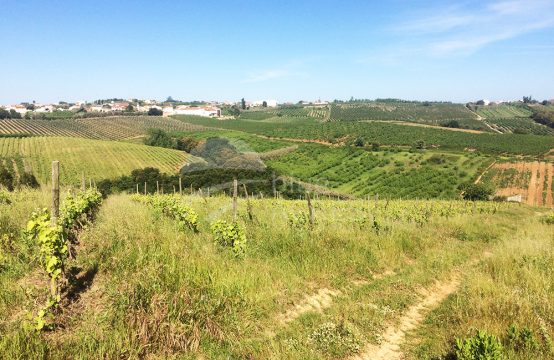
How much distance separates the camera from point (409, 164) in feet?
242

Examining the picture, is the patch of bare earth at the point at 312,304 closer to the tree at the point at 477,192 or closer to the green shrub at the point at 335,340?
the green shrub at the point at 335,340

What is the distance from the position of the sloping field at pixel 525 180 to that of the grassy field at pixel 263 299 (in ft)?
192

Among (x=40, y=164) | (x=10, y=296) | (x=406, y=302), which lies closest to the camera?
(x=10, y=296)

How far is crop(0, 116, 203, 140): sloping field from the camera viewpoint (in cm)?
10900

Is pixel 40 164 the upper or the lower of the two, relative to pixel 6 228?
lower

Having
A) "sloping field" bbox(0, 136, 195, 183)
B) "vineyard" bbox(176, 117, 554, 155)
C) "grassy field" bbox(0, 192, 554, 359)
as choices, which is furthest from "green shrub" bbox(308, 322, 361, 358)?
"vineyard" bbox(176, 117, 554, 155)

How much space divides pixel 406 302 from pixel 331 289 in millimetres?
1385

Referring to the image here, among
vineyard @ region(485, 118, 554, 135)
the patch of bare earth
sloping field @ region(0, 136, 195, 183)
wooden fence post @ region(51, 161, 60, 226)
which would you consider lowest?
sloping field @ region(0, 136, 195, 183)

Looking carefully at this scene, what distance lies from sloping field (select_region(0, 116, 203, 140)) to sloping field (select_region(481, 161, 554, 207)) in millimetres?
106608

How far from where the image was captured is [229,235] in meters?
7.86

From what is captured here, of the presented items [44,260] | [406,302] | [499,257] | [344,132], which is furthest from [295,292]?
[344,132]

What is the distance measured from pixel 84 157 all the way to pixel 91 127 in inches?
2469

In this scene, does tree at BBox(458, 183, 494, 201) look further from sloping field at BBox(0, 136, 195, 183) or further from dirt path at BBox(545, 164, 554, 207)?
sloping field at BBox(0, 136, 195, 183)

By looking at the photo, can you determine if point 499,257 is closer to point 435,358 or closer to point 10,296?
point 435,358
